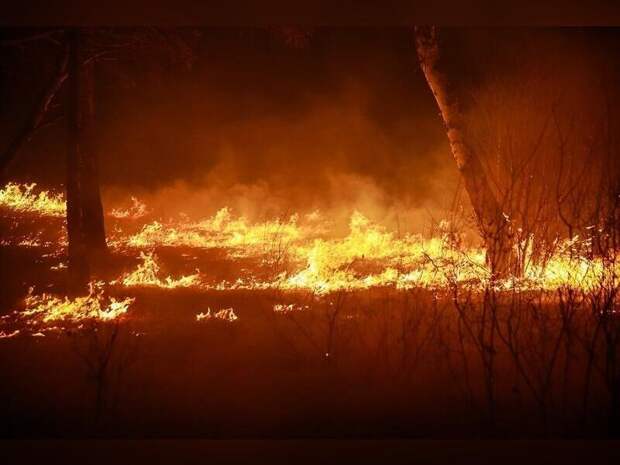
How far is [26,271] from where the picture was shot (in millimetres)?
Result: 8609

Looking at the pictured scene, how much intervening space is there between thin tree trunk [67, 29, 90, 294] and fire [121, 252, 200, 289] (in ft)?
3.82

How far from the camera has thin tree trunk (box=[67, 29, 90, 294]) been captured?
6.61 meters

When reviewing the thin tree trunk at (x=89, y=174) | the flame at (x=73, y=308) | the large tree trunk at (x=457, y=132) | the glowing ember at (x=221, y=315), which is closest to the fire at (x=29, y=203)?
the thin tree trunk at (x=89, y=174)

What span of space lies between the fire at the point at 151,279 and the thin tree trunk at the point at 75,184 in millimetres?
1163

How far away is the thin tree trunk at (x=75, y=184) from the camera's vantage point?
21.7 ft

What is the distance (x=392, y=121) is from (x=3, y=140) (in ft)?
29.4

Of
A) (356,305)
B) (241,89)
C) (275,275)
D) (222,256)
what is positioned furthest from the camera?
(241,89)

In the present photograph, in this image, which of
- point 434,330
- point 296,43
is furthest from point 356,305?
point 296,43

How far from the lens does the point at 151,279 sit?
840cm

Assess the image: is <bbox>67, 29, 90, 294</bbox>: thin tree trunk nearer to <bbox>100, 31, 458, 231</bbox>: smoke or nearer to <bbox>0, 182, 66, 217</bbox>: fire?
<bbox>0, 182, 66, 217</bbox>: fire

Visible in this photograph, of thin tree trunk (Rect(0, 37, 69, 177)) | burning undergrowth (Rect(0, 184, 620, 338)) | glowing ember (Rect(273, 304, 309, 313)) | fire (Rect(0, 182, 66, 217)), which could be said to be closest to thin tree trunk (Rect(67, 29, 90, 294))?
burning undergrowth (Rect(0, 184, 620, 338))

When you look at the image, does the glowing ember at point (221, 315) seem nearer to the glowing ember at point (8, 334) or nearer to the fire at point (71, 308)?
the fire at point (71, 308)

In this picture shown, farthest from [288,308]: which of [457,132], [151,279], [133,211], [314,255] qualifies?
[133,211]

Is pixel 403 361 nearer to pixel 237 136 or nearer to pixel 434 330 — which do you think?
pixel 434 330
